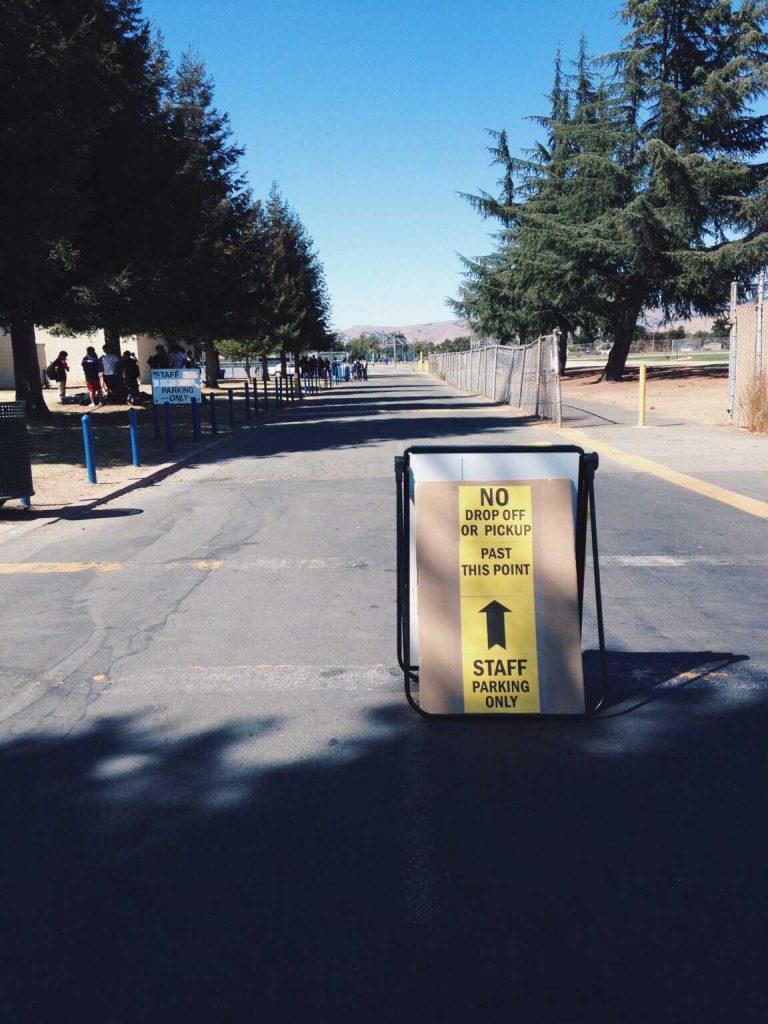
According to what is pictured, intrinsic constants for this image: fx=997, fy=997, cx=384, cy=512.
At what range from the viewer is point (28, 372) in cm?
2548

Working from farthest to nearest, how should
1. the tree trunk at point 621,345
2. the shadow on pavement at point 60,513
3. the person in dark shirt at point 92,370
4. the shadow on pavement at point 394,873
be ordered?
the tree trunk at point 621,345 < the person in dark shirt at point 92,370 < the shadow on pavement at point 60,513 < the shadow on pavement at point 394,873

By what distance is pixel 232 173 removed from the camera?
124ft

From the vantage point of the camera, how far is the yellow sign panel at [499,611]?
4500 mm

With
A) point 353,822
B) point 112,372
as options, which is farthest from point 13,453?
point 112,372

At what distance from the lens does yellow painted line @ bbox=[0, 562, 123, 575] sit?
26.7ft

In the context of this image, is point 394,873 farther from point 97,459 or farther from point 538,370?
point 538,370

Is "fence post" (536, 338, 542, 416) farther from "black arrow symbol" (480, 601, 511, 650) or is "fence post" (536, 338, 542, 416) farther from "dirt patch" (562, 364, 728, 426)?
"black arrow symbol" (480, 601, 511, 650)

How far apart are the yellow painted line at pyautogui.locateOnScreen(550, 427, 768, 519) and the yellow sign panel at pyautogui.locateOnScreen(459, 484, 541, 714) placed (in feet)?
20.5

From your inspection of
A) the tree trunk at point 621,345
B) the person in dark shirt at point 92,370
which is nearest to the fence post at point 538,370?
the person in dark shirt at point 92,370

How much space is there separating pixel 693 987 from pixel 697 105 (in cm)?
4052

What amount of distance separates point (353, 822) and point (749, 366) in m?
17.1

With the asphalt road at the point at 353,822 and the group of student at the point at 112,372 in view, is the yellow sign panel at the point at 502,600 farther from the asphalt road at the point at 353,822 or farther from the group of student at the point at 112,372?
the group of student at the point at 112,372

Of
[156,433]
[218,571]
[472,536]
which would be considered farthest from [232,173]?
[472,536]

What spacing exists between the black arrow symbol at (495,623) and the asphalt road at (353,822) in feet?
1.29
